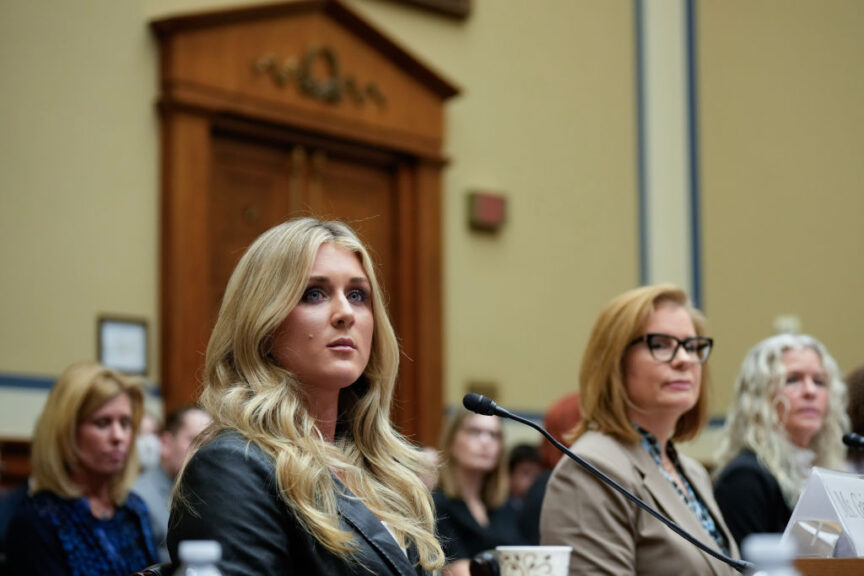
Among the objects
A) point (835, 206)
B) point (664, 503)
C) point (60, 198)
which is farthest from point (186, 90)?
point (835, 206)

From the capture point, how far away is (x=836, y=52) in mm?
8211

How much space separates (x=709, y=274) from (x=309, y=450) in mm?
5757

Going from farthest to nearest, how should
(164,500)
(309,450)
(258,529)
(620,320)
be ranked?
1. (164,500)
2. (620,320)
3. (309,450)
4. (258,529)

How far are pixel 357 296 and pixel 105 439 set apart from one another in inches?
72.7

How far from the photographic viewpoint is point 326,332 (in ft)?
7.22

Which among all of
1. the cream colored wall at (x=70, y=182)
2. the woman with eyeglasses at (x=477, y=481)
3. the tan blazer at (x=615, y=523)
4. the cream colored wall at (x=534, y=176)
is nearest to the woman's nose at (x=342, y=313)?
the tan blazer at (x=615, y=523)

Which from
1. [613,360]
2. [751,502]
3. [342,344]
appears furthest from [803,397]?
[342,344]

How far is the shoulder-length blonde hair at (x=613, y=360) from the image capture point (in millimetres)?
3053

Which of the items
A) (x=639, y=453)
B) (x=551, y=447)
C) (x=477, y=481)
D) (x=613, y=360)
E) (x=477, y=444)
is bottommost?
(x=477, y=481)

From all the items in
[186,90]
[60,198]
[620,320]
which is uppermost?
[186,90]

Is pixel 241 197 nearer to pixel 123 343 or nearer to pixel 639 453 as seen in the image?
→ pixel 123 343

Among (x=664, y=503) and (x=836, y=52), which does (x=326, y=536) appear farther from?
(x=836, y=52)

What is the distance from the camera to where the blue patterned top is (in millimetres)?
3604

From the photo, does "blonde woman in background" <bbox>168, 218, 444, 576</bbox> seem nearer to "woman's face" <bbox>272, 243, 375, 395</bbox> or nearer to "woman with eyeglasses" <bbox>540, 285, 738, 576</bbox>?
"woman's face" <bbox>272, 243, 375, 395</bbox>
